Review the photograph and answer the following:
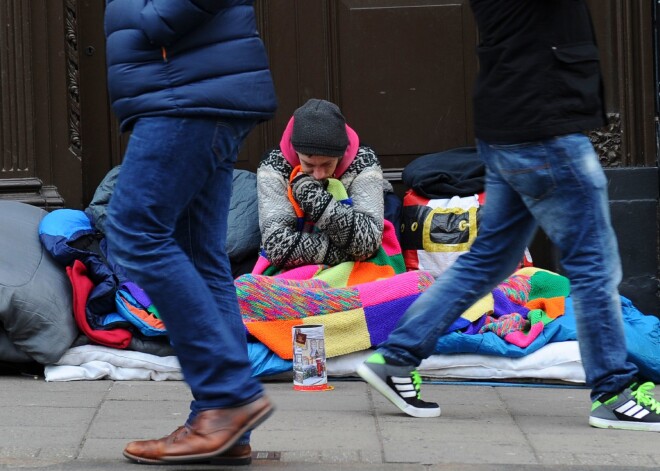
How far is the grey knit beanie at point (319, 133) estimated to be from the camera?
500cm

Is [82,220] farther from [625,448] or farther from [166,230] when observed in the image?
[625,448]

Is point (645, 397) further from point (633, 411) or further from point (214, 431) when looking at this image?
point (214, 431)

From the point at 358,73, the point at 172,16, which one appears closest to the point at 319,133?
the point at 358,73

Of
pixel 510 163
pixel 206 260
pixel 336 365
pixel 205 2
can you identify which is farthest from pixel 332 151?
pixel 205 2

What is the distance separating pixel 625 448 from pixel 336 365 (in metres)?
1.51

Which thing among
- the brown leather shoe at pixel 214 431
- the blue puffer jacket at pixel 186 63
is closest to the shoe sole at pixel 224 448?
the brown leather shoe at pixel 214 431

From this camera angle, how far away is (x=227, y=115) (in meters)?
3.00

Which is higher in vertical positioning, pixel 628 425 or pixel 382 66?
pixel 382 66

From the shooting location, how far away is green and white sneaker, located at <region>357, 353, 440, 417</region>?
3807 mm

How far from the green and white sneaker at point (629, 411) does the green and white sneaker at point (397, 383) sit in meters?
0.58

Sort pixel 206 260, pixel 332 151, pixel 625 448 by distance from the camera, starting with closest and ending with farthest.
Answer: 1. pixel 206 260
2. pixel 625 448
3. pixel 332 151

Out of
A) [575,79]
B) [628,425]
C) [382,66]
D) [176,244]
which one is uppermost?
[382,66]

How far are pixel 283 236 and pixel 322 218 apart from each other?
207mm

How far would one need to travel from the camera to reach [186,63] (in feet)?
9.73
